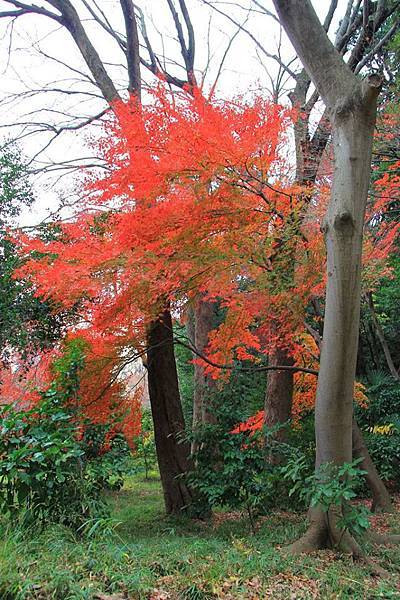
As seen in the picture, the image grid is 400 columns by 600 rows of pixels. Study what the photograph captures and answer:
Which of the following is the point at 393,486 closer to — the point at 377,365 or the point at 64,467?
the point at 377,365

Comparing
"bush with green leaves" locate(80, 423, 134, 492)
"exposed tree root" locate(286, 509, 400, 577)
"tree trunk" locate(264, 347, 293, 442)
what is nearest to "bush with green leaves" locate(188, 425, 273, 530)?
"bush with green leaves" locate(80, 423, 134, 492)

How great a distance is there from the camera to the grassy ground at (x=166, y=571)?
8.32ft

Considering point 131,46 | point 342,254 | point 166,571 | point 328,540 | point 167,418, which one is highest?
point 131,46

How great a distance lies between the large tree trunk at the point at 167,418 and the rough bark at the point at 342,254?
3483mm

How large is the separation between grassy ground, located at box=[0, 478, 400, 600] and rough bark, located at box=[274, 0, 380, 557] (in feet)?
2.39

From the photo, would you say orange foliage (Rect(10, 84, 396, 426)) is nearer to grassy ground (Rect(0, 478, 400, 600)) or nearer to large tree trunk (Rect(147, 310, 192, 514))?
large tree trunk (Rect(147, 310, 192, 514))

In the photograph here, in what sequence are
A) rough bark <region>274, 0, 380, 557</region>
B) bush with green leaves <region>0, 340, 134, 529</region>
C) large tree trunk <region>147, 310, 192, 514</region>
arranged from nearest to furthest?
bush with green leaves <region>0, 340, 134, 529</region>
rough bark <region>274, 0, 380, 557</region>
large tree trunk <region>147, 310, 192, 514</region>

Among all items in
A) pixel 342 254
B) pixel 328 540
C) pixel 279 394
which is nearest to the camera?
pixel 328 540

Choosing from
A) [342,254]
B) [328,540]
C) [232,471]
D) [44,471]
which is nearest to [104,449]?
[232,471]

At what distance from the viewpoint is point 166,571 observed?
125 inches

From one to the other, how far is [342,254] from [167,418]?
4.71m

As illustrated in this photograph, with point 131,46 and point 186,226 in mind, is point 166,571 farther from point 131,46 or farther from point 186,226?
point 131,46

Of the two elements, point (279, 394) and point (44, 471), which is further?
point (279, 394)

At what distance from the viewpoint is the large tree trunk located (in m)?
7.96
